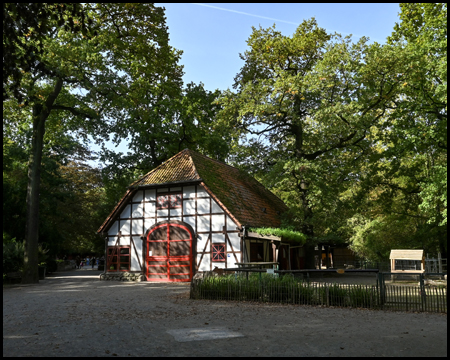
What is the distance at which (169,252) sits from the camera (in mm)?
24156

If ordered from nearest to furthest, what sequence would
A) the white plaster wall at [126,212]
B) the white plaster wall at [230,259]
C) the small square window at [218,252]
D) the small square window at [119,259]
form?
the white plaster wall at [230,259]
the small square window at [218,252]
the small square window at [119,259]
the white plaster wall at [126,212]

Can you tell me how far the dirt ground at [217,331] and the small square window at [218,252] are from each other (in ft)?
33.3

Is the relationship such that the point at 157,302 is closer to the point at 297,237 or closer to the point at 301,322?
the point at 301,322

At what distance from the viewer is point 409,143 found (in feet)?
65.6

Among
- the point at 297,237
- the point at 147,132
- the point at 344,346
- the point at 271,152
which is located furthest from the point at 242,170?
the point at 344,346

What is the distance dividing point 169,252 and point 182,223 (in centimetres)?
175

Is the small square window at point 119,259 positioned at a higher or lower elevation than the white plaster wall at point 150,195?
lower

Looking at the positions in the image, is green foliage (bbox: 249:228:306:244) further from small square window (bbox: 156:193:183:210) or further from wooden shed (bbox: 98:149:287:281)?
small square window (bbox: 156:193:183:210)

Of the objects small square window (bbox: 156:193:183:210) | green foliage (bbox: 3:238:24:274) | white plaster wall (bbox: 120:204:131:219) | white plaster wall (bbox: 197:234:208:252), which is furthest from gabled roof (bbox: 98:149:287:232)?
green foliage (bbox: 3:238:24:274)

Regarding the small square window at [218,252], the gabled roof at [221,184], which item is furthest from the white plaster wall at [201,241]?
the gabled roof at [221,184]

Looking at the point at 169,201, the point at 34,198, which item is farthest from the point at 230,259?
the point at 34,198

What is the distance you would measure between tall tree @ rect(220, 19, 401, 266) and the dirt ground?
14179 mm

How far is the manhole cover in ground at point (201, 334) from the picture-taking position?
756 centimetres

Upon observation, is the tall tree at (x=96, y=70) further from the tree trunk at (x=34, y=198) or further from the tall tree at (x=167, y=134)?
the tall tree at (x=167, y=134)
